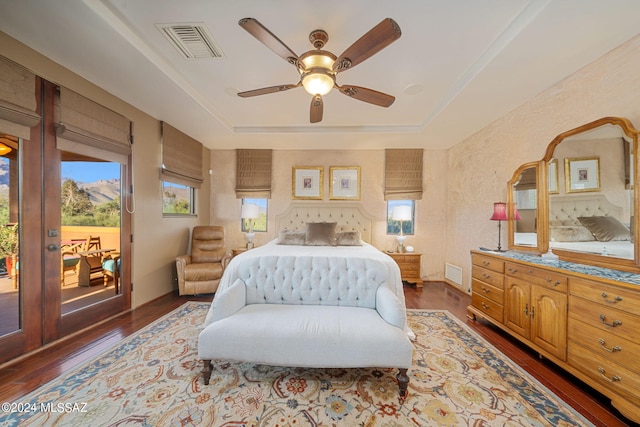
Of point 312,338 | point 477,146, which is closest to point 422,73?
point 477,146

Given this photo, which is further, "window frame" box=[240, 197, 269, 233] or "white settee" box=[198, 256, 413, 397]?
"window frame" box=[240, 197, 269, 233]

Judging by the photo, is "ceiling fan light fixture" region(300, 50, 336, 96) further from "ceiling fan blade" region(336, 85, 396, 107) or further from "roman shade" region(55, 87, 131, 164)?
"roman shade" region(55, 87, 131, 164)

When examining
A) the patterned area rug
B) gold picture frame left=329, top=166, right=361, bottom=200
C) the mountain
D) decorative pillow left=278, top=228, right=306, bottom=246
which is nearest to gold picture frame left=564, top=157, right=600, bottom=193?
the patterned area rug

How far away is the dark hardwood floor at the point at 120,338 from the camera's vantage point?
154 cm

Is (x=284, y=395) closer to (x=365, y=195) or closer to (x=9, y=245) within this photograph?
(x=9, y=245)

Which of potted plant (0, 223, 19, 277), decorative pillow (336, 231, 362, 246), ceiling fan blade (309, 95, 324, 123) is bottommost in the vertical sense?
decorative pillow (336, 231, 362, 246)

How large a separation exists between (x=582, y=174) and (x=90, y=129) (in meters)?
5.02

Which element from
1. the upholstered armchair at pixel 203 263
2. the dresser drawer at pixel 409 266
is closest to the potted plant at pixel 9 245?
the upholstered armchair at pixel 203 263

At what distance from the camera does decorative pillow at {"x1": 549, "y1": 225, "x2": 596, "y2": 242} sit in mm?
2021

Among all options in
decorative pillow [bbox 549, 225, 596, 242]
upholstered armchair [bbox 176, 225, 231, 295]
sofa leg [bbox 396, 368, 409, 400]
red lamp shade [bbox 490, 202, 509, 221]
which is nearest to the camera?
sofa leg [bbox 396, 368, 409, 400]

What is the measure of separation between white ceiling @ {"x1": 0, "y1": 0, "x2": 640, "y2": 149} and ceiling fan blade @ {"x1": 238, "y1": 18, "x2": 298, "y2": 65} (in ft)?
1.22

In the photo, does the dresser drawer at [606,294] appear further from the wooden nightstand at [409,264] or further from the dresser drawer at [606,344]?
the wooden nightstand at [409,264]

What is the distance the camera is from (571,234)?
7.02 feet

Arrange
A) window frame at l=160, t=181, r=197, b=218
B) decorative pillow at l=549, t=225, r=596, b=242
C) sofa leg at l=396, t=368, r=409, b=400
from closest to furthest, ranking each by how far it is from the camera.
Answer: sofa leg at l=396, t=368, r=409, b=400 → decorative pillow at l=549, t=225, r=596, b=242 → window frame at l=160, t=181, r=197, b=218
